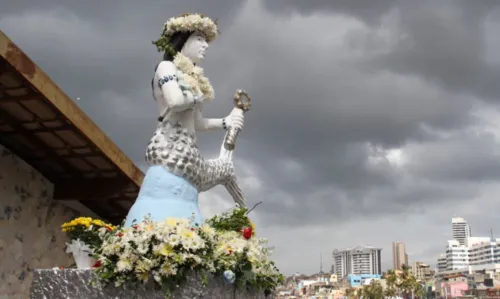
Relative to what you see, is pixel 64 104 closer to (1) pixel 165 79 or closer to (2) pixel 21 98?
(2) pixel 21 98

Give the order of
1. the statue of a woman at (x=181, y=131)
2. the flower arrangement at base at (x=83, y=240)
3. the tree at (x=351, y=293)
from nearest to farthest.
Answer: the flower arrangement at base at (x=83, y=240), the statue of a woman at (x=181, y=131), the tree at (x=351, y=293)

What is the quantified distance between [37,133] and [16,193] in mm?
1273

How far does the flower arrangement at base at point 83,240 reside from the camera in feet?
13.5

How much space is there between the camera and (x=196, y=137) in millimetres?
5008

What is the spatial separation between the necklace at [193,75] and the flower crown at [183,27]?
0.43 ft

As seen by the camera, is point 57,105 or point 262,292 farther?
point 57,105

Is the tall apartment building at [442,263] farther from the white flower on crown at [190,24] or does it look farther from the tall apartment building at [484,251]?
the white flower on crown at [190,24]

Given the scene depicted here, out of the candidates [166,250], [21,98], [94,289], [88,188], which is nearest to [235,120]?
[166,250]

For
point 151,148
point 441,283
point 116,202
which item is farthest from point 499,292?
point 151,148

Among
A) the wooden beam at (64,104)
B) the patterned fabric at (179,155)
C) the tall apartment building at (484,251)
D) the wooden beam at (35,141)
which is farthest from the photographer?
the tall apartment building at (484,251)

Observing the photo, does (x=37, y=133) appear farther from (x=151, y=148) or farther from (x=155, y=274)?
(x=155, y=274)

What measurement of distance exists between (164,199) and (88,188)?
5478mm

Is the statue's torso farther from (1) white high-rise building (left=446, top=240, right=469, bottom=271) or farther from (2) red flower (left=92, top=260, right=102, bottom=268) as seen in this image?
(1) white high-rise building (left=446, top=240, right=469, bottom=271)

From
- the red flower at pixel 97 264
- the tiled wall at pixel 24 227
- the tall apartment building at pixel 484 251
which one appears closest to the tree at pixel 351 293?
the tall apartment building at pixel 484 251
